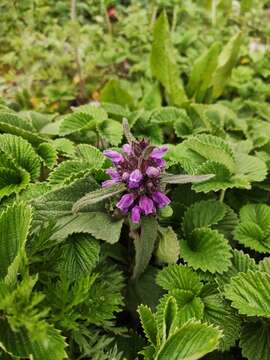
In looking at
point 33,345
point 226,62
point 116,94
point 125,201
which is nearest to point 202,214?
point 125,201

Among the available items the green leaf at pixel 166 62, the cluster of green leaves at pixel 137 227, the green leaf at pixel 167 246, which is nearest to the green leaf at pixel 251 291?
the cluster of green leaves at pixel 137 227

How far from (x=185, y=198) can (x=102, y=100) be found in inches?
30.8

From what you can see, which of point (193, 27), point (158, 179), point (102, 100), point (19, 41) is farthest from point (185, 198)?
point (193, 27)

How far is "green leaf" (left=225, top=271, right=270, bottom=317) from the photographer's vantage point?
3.45 ft

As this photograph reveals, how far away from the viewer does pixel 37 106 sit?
2.18 meters

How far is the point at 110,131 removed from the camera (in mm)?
1493

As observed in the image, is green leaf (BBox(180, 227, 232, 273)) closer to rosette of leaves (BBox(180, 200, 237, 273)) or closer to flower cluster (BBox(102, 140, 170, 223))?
rosette of leaves (BBox(180, 200, 237, 273))

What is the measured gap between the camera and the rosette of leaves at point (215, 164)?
4.28ft

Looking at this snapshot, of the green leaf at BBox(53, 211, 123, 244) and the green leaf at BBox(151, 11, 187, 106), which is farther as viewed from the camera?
the green leaf at BBox(151, 11, 187, 106)

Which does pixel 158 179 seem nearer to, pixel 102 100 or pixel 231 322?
pixel 231 322

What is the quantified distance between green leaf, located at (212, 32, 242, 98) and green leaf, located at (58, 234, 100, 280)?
1.23 meters

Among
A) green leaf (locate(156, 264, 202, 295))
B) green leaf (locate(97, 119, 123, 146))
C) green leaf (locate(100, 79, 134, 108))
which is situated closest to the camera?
green leaf (locate(156, 264, 202, 295))

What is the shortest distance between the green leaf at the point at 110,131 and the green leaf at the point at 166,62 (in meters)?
0.58

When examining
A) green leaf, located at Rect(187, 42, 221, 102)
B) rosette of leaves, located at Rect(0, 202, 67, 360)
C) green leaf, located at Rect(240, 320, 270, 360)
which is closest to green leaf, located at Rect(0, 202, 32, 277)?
rosette of leaves, located at Rect(0, 202, 67, 360)
